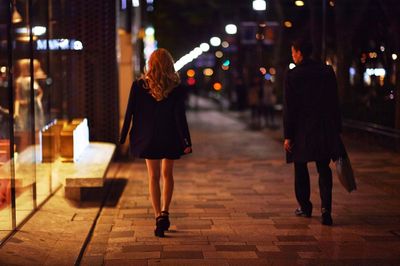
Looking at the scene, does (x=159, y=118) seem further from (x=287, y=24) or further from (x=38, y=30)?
(x=287, y=24)

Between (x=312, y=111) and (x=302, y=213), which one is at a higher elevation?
(x=312, y=111)

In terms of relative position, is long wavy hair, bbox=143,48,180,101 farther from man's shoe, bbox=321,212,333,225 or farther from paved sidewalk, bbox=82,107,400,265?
man's shoe, bbox=321,212,333,225

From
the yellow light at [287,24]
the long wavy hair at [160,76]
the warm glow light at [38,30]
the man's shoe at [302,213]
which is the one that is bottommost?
the man's shoe at [302,213]

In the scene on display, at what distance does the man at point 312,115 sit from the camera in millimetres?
7887

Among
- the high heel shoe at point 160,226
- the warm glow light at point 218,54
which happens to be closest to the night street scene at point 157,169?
the high heel shoe at point 160,226

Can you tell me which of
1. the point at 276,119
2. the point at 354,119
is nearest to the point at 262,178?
the point at 354,119

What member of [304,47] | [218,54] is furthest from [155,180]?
[218,54]

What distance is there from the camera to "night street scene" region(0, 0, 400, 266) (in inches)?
276

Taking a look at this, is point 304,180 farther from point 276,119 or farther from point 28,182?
point 276,119

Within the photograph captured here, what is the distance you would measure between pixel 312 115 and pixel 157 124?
1670 mm

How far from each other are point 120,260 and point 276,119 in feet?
76.2

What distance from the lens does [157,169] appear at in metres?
7.49

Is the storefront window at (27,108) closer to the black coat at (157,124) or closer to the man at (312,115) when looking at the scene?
the black coat at (157,124)

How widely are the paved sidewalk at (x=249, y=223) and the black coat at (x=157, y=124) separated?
0.88 m
